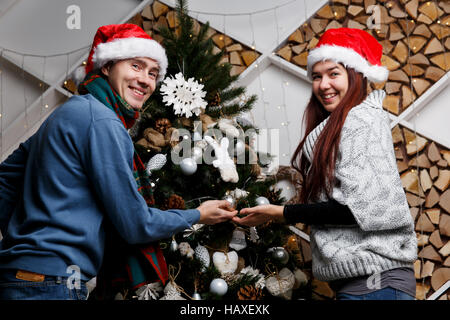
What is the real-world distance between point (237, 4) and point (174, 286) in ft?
6.18

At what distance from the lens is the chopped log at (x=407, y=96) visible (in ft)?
Answer: 8.44

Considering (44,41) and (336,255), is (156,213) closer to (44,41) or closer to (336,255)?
(336,255)

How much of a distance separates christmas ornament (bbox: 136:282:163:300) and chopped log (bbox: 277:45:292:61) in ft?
5.14

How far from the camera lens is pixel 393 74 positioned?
2615 mm

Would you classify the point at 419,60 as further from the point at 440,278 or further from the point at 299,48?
the point at 440,278

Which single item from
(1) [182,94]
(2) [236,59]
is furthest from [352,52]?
(2) [236,59]

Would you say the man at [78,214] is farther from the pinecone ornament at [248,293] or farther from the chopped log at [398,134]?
the chopped log at [398,134]

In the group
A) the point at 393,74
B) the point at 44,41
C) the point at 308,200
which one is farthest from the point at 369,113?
the point at 44,41

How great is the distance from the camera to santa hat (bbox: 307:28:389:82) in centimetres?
173

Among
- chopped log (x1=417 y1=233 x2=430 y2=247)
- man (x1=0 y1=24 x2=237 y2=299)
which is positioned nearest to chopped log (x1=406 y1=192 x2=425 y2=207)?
chopped log (x1=417 y1=233 x2=430 y2=247)

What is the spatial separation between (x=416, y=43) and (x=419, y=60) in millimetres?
98

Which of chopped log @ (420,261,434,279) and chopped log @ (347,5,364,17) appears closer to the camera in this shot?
chopped log @ (420,261,434,279)

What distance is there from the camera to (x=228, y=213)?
5.34 feet

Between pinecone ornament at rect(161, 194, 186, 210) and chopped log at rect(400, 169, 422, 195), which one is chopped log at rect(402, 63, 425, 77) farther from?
pinecone ornament at rect(161, 194, 186, 210)
